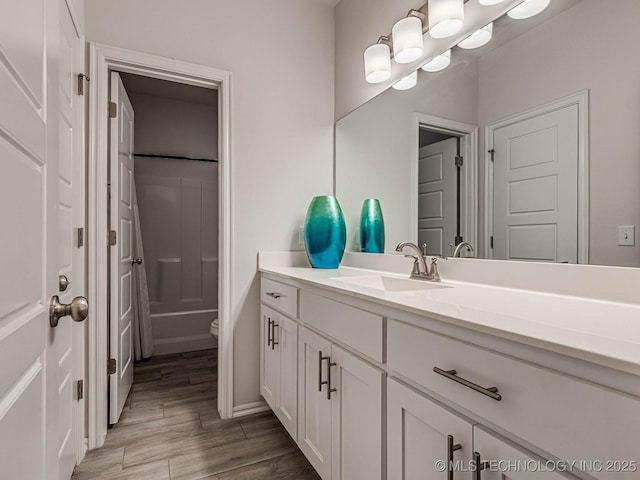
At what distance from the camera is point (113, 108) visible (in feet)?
6.06

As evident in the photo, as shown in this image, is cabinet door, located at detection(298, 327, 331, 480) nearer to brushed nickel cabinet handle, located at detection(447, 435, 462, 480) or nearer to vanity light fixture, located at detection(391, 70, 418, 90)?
brushed nickel cabinet handle, located at detection(447, 435, 462, 480)

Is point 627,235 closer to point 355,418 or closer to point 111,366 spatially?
point 355,418

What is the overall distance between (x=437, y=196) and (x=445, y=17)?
2.40ft

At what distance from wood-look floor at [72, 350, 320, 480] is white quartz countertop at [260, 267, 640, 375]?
3.17 feet

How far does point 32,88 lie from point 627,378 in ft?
3.37

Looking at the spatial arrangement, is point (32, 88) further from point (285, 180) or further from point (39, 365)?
point (285, 180)

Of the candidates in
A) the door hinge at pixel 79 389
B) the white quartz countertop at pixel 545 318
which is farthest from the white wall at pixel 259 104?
the white quartz countertop at pixel 545 318

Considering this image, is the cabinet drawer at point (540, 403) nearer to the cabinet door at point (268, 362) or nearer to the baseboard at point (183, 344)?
the cabinet door at point (268, 362)

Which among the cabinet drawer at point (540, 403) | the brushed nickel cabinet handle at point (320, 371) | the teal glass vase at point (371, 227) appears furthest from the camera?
the teal glass vase at point (371, 227)

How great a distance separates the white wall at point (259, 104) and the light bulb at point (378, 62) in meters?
0.47

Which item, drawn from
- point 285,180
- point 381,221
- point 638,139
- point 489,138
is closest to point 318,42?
point 285,180

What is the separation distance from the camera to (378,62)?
6.11 ft

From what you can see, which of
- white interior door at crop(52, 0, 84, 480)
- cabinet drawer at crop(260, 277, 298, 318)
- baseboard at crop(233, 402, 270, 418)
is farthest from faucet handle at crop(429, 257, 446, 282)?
white interior door at crop(52, 0, 84, 480)

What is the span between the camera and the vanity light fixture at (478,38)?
1316 mm
